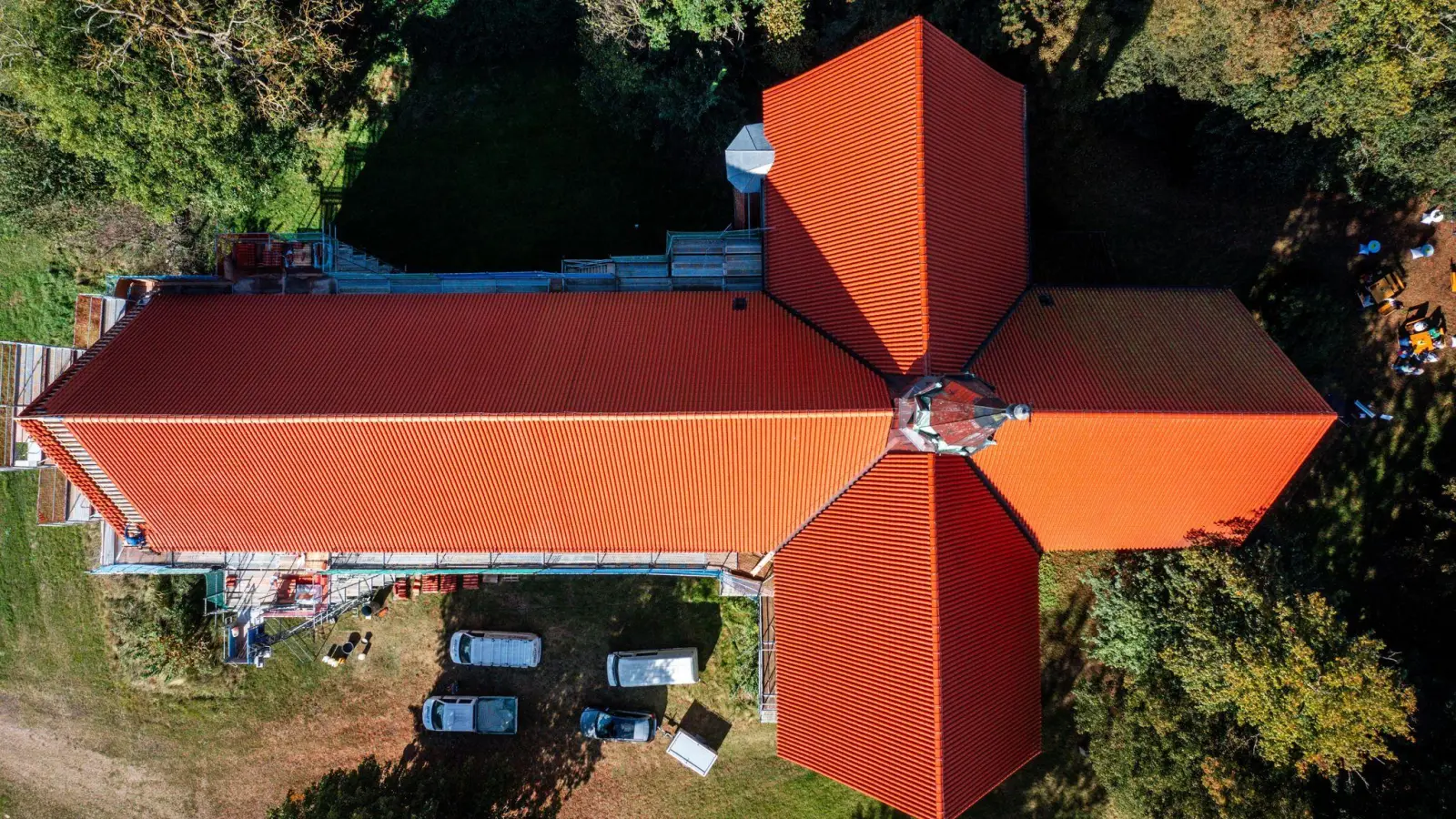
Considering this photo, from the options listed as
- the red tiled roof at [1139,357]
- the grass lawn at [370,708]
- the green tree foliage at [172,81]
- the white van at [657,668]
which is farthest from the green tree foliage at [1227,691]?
the green tree foliage at [172,81]

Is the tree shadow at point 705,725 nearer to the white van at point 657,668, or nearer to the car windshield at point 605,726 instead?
the white van at point 657,668

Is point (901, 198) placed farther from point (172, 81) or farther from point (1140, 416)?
point (172, 81)

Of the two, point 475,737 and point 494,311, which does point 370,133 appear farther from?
point 475,737

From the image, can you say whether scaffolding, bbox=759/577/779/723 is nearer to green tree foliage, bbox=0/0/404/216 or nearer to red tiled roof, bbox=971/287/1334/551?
red tiled roof, bbox=971/287/1334/551

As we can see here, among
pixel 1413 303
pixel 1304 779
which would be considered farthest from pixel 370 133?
pixel 1413 303

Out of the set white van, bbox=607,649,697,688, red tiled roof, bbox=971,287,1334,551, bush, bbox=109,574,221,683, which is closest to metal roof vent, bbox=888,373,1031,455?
red tiled roof, bbox=971,287,1334,551

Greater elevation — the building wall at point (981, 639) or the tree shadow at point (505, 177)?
the tree shadow at point (505, 177)

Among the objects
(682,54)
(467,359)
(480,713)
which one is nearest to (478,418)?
(467,359)
